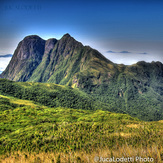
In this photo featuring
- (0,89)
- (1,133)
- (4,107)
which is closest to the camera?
(1,133)

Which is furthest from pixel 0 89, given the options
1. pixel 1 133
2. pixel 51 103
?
pixel 1 133

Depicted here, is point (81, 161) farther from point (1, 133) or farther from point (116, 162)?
point (1, 133)

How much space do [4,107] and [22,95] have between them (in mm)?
87751

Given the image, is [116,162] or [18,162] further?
[18,162]

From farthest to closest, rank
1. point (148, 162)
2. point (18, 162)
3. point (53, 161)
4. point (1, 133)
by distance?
point (1, 133)
point (18, 162)
point (53, 161)
point (148, 162)

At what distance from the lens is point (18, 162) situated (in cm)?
361

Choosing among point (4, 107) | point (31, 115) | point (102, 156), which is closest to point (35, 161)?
point (102, 156)

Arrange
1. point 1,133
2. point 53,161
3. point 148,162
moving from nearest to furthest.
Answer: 1. point 148,162
2. point 53,161
3. point 1,133

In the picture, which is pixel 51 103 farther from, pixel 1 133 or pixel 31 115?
pixel 1 133

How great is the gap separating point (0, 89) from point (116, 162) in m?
213

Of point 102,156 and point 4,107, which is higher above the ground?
point 102,156

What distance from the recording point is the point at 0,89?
601 feet

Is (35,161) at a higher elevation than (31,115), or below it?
higher

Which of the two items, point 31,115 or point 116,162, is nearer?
point 116,162
